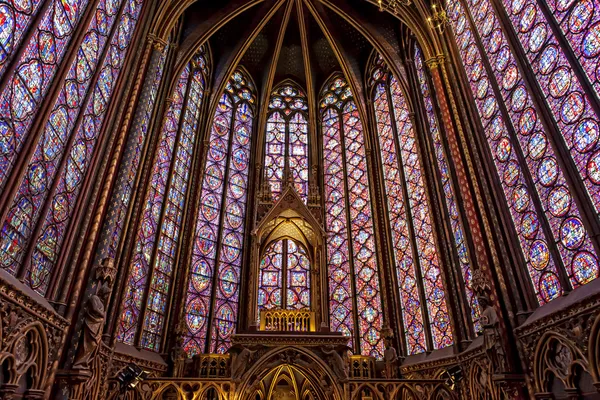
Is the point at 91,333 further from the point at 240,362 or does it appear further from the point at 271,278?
the point at 271,278

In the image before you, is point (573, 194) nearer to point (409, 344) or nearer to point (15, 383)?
point (409, 344)

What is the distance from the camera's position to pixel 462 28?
13352mm

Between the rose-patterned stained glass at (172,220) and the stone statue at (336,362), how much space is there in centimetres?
509

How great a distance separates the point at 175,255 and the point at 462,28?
1118 cm

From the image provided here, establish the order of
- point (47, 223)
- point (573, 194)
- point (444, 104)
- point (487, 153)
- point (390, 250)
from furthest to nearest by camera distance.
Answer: point (390, 250), point (444, 104), point (487, 153), point (47, 223), point (573, 194)

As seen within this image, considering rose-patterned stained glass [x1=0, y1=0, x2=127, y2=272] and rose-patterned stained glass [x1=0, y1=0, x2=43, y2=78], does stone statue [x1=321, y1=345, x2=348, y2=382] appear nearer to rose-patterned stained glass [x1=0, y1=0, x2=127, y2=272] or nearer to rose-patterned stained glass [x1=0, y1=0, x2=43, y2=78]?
rose-patterned stained glass [x1=0, y1=0, x2=127, y2=272]

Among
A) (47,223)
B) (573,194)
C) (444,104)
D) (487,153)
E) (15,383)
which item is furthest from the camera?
(444,104)

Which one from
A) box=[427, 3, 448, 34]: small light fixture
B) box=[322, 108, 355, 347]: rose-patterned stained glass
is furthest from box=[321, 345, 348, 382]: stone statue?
box=[427, 3, 448, 34]: small light fixture

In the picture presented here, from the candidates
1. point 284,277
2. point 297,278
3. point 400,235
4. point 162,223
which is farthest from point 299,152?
point 162,223

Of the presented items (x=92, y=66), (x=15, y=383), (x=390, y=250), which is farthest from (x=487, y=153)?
(x=15, y=383)

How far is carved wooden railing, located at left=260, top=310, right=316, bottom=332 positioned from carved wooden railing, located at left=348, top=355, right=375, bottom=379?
142 centimetres

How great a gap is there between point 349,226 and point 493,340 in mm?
8611

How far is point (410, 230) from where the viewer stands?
14844 millimetres

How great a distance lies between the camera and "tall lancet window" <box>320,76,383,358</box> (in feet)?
51.0
